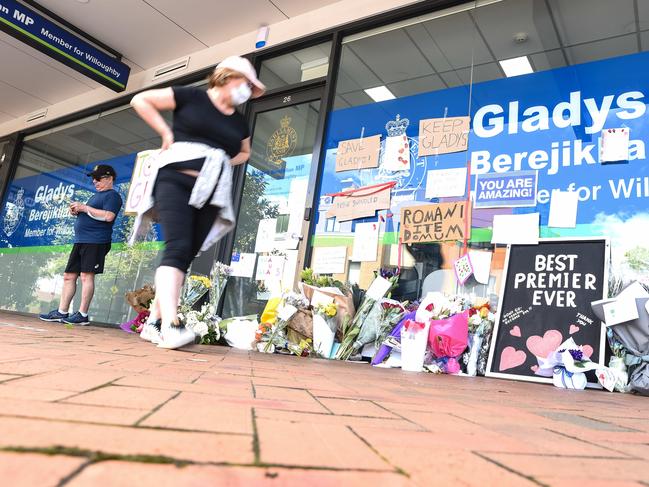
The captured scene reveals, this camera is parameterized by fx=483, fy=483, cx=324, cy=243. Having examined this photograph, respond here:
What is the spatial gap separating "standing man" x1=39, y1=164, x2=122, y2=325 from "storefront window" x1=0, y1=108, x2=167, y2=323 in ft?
3.16

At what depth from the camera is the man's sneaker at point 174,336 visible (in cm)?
196

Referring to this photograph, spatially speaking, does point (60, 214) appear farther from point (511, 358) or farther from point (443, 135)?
point (511, 358)

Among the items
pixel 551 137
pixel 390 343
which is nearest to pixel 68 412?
pixel 390 343

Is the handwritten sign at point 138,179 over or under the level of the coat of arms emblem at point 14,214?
over

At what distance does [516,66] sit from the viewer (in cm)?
342

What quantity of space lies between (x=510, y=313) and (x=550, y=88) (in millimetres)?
1549

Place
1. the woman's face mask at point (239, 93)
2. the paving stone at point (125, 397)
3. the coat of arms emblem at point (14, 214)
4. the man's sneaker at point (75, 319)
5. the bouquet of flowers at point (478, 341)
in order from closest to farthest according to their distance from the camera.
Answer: the paving stone at point (125, 397), the woman's face mask at point (239, 93), the bouquet of flowers at point (478, 341), the man's sneaker at point (75, 319), the coat of arms emblem at point (14, 214)

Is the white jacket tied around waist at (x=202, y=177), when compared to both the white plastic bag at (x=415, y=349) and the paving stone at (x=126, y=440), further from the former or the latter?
the paving stone at (x=126, y=440)

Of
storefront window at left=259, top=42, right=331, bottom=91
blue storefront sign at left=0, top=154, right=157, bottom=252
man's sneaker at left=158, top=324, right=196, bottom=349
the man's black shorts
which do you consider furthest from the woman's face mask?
blue storefront sign at left=0, top=154, right=157, bottom=252

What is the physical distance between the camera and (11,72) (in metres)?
6.56

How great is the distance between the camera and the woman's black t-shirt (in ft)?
6.91

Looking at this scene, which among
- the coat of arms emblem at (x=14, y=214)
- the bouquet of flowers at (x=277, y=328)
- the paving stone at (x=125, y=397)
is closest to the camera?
the paving stone at (x=125, y=397)

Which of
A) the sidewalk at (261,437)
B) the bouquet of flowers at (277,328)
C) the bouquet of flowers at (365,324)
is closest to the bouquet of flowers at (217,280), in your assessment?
the bouquet of flowers at (277,328)

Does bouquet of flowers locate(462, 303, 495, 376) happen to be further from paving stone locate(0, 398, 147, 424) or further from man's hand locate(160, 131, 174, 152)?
paving stone locate(0, 398, 147, 424)
